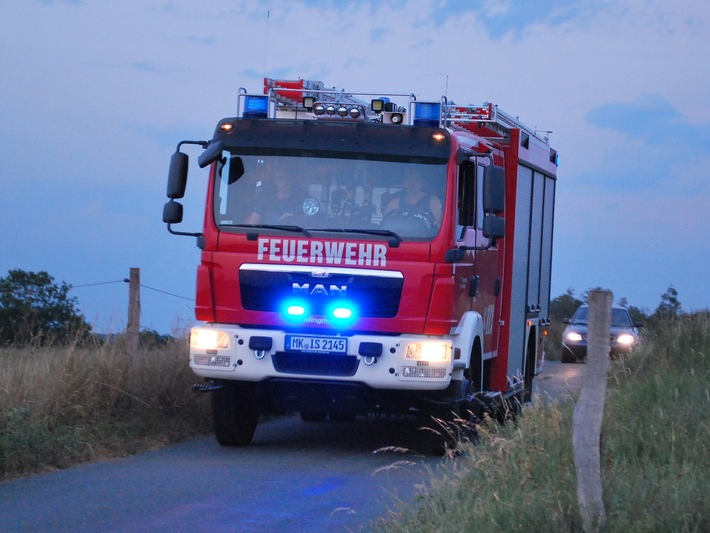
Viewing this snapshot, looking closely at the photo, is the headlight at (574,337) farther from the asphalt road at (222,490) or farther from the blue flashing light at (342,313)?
the blue flashing light at (342,313)

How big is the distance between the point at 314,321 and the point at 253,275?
0.72 metres

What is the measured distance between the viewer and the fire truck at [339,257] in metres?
10.5

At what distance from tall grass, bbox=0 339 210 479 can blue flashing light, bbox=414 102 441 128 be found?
4.11 metres

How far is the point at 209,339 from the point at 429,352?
208 centimetres

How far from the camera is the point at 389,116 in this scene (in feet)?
37.1

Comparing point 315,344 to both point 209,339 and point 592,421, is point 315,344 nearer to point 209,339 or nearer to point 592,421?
point 209,339

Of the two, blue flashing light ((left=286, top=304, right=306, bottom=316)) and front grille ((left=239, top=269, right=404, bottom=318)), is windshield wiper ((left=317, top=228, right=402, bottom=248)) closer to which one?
front grille ((left=239, top=269, right=404, bottom=318))

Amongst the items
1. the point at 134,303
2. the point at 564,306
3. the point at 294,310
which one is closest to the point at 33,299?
the point at 134,303

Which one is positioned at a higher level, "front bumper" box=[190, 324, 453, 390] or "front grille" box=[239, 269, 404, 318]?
"front grille" box=[239, 269, 404, 318]

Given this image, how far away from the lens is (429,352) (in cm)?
1041

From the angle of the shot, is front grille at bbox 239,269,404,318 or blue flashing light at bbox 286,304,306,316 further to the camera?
blue flashing light at bbox 286,304,306,316

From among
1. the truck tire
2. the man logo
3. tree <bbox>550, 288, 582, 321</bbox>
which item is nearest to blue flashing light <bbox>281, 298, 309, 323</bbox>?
the man logo

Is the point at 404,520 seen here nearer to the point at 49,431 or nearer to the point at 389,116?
the point at 49,431

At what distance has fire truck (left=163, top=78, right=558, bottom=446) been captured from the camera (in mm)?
10453
